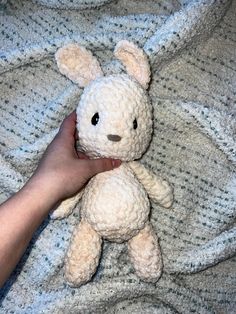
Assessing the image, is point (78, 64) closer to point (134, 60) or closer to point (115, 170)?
point (134, 60)

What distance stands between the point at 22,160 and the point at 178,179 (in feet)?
1.04

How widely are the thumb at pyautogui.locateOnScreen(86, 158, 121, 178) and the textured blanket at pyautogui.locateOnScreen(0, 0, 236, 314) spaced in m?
0.14

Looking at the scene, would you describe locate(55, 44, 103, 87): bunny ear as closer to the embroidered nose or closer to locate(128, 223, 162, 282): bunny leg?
the embroidered nose

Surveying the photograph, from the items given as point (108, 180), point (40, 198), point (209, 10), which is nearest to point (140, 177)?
point (108, 180)

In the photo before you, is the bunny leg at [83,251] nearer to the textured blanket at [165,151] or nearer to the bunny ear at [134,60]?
the textured blanket at [165,151]

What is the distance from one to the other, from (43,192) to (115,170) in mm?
133

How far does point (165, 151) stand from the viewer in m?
0.93

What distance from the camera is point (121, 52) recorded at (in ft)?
2.79

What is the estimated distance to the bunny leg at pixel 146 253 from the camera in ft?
2.72

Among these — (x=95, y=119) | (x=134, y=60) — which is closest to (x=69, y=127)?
(x=95, y=119)

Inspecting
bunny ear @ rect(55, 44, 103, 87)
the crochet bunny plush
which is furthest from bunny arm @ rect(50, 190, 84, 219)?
bunny ear @ rect(55, 44, 103, 87)

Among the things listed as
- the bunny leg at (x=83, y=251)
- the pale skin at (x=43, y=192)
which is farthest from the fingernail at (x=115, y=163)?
the bunny leg at (x=83, y=251)

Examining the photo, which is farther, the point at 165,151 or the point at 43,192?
the point at 165,151

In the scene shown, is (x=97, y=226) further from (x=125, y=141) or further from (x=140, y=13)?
(x=140, y=13)
